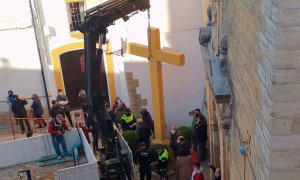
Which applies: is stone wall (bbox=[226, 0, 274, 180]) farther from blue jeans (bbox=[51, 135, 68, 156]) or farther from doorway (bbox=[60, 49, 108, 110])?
doorway (bbox=[60, 49, 108, 110])

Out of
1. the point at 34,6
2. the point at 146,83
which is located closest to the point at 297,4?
the point at 146,83

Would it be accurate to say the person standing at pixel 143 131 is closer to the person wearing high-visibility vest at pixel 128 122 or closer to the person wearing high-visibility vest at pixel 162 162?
the person wearing high-visibility vest at pixel 128 122

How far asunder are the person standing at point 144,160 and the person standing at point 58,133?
6.52ft

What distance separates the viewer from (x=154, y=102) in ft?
45.8

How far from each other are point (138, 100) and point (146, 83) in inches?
31.6

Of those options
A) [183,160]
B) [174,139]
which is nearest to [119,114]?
[174,139]

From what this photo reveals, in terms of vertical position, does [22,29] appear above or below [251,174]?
above

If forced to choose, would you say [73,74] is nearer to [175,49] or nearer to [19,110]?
[19,110]

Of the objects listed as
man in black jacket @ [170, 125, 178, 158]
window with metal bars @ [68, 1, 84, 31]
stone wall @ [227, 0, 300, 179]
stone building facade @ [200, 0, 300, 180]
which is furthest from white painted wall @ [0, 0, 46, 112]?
stone wall @ [227, 0, 300, 179]

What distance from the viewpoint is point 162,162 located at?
11.9 meters

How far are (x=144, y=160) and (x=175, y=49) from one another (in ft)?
15.2

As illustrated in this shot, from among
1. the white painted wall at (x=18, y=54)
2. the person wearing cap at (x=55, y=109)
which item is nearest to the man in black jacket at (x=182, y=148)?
the person wearing cap at (x=55, y=109)

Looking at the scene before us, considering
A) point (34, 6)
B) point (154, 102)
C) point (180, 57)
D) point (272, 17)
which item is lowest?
point (154, 102)

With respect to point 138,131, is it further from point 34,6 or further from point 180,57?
point 34,6
